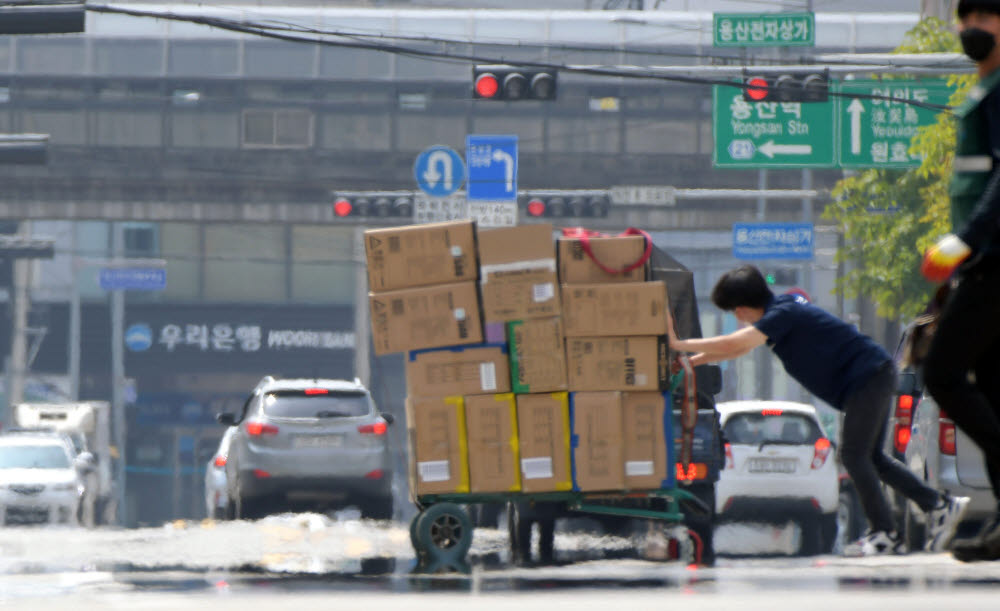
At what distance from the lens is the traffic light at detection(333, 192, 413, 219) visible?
1243 inches

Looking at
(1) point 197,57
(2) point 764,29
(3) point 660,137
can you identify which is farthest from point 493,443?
(3) point 660,137

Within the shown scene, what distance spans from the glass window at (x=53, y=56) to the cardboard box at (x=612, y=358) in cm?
3095

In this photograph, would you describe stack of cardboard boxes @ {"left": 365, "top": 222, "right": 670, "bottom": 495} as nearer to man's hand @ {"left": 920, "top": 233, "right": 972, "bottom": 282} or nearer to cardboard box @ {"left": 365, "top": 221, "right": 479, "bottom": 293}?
cardboard box @ {"left": 365, "top": 221, "right": 479, "bottom": 293}

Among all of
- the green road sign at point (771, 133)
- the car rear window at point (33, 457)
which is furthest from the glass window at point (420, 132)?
the green road sign at point (771, 133)

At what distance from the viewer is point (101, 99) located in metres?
39.1

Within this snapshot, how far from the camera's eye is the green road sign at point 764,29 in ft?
69.3

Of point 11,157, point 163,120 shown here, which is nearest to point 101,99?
point 163,120

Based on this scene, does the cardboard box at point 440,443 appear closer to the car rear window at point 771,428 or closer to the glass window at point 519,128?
the car rear window at point 771,428

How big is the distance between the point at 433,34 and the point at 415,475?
91.1ft

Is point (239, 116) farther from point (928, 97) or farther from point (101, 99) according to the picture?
point (928, 97)

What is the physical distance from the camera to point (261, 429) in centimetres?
1848

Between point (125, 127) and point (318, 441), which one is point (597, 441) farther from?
point (125, 127)

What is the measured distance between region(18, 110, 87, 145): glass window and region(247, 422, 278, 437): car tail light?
22207 mm

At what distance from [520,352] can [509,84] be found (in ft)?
24.2
